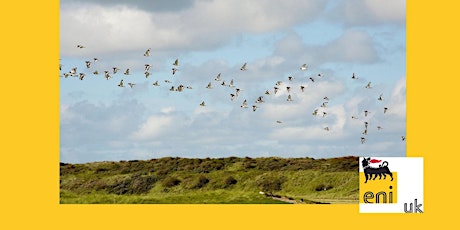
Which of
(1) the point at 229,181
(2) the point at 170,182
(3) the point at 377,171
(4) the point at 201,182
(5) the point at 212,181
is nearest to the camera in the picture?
(3) the point at 377,171

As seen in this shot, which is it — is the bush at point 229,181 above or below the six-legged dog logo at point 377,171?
below

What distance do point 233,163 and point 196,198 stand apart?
3944 cm

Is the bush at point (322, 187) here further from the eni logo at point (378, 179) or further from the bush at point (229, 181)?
the eni logo at point (378, 179)

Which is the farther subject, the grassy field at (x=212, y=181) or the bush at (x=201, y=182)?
the bush at (x=201, y=182)

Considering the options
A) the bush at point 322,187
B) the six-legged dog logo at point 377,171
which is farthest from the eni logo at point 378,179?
the bush at point 322,187

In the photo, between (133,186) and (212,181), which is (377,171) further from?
(133,186)

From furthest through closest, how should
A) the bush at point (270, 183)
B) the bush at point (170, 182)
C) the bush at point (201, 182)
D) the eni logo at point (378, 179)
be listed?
the bush at point (170, 182)
the bush at point (201, 182)
the bush at point (270, 183)
the eni logo at point (378, 179)

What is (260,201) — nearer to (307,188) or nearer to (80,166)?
(307,188)

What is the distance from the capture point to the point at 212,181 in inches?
3583

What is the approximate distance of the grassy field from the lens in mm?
66875

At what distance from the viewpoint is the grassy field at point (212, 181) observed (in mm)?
66875

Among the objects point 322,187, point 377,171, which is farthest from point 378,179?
point 322,187

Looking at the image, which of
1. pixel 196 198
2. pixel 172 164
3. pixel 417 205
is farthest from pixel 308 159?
pixel 417 205

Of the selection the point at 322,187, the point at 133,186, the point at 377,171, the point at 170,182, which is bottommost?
the point at 133,186
